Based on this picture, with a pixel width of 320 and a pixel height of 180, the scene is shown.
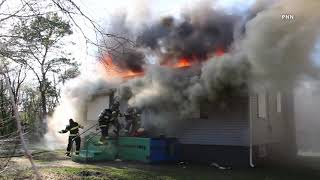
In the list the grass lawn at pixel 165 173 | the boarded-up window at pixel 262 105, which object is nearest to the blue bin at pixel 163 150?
the grass lawn at pixel 165 173

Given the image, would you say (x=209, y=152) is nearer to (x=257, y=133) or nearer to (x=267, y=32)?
(x=257, y=133)

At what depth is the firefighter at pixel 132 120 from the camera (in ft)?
51.2

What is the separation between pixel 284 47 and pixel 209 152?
4420 millimetres

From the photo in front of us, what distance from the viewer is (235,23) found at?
1540cm

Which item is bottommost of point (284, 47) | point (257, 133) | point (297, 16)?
point (257, 133)

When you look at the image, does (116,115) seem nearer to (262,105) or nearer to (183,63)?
(183,63)

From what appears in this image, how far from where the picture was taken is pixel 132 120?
618 inches

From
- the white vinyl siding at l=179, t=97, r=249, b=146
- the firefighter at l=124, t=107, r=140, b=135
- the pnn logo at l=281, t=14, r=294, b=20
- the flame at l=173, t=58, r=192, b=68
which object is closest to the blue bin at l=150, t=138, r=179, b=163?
the white vinyl siding at l=179, t=97, r=249, b=146

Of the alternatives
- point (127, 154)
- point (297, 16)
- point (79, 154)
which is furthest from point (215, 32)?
point (79, 154)

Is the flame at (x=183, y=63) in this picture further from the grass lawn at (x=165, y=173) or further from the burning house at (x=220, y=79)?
the grass lawn at (x=165, y=173)

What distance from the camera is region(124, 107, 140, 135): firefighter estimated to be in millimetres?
15594

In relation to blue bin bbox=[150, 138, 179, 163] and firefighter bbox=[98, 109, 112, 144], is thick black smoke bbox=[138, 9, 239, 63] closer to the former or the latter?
firefighter bbox=[98, 109, 112, 144]

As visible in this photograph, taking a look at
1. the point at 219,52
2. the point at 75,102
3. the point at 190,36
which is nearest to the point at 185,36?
the point at 190,36

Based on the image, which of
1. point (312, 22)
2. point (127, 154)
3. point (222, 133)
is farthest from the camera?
point (127, 154)
